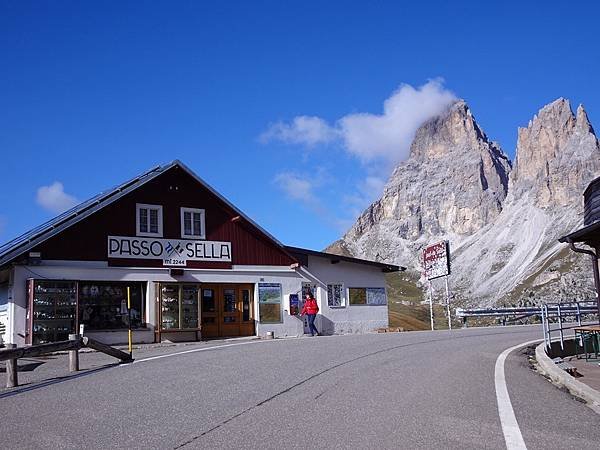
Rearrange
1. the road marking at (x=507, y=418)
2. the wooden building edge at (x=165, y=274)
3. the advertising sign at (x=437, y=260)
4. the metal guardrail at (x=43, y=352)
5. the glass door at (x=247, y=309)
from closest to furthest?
the road marking at (x=507, y=418) → the metal guardrail at (x=43, y=352) → the wooden building edge at (x=165, y=274) → the glass door at (x=247, y=309) → the advertising sign at (x=437, y=260)

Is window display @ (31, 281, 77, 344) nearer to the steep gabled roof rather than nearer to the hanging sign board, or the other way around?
the steep gabled roof

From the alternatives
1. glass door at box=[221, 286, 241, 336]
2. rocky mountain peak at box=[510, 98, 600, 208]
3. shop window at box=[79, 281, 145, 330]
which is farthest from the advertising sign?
rocky mountain peak at box=[510, 98, 600, 208]

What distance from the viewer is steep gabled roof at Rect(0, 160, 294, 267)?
23109 mm

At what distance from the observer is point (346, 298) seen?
32219 mm

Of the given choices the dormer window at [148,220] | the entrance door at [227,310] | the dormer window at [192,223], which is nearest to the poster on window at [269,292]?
the entrance door at [227,310]

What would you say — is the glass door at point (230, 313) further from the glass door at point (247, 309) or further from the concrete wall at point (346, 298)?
the concrete wall at point (346, 298)

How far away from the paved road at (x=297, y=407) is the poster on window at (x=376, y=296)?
60.6 feet

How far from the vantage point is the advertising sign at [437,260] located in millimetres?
33531

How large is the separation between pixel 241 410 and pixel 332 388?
7.01 feet

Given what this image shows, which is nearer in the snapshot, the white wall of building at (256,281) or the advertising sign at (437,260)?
the white wall of building at (256,281)

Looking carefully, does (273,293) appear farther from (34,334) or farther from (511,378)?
(511,378)

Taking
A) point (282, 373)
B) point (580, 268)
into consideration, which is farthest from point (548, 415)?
point (580, 268)

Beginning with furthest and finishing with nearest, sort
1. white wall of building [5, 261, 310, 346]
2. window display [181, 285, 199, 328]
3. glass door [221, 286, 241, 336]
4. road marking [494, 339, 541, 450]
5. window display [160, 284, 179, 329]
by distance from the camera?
1. glass door [221, 286, 241, 336]
2. window display [181, 285, 199, 328]
3. window display [160, 284, 179, 329]
4. white wall of building [5, 261, 310, 346]
5. road marking [494, 339, 541, 450]

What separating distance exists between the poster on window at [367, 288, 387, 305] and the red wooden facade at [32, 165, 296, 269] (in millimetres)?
5158
